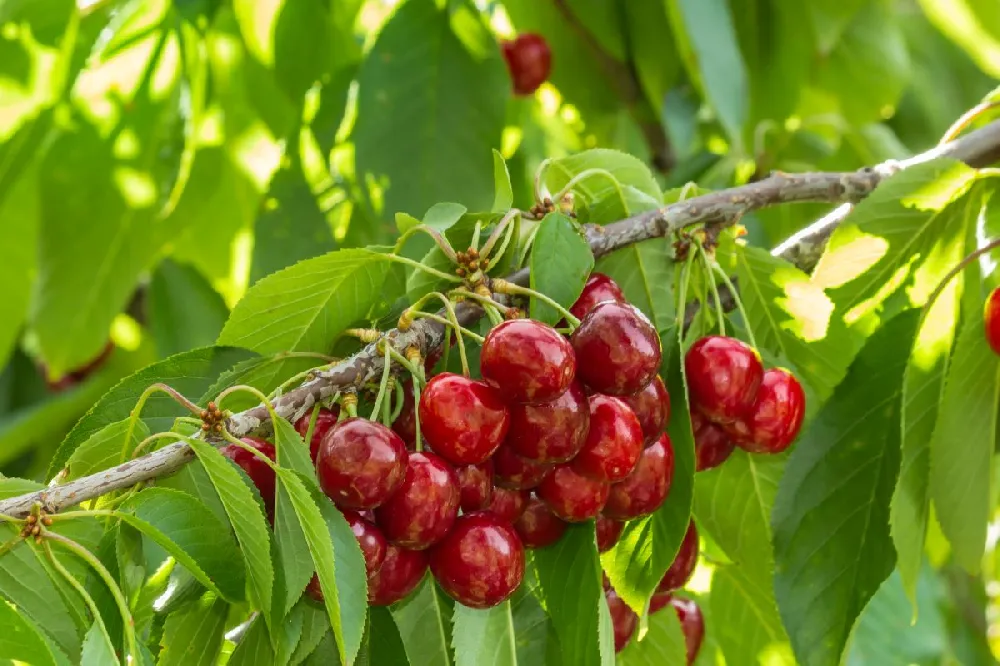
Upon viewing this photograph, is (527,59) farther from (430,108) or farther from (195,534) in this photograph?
(195,534)

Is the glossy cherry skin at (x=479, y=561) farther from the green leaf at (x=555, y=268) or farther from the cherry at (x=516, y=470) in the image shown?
the green leaf at (x=555, y=268)

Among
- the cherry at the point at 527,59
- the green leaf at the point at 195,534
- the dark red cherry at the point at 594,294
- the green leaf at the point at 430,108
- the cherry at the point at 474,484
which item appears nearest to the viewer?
the green leaf at the point at 195,534

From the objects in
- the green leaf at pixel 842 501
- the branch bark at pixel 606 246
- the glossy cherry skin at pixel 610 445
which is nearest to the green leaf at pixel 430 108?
the branch bark at pixel 606 246

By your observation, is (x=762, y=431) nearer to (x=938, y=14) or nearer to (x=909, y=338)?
(x=909, y=338)

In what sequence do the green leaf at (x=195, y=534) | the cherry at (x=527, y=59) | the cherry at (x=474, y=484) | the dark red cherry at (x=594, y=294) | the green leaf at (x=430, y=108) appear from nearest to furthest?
the green leaf at (x=195, y=534) → the cherry at (x=474, y=484) → the dark red cherry at (x=594, y=294) → the green leaf at (x=430, y=108) → the cherry at (x=527, y=59)

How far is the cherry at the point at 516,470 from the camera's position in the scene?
1010 mm

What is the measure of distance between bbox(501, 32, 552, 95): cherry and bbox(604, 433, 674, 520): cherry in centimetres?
154

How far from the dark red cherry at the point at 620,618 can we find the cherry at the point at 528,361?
30cm

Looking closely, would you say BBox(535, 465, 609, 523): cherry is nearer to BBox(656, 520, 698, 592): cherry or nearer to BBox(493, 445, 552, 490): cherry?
BBox(493, 445, 552, 490): cherry

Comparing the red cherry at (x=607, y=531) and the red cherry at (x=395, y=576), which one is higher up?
the red cherry at (x=395, y=576)

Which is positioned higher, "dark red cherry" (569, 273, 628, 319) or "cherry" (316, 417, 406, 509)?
"cherry" (316, 417, 406, 509)

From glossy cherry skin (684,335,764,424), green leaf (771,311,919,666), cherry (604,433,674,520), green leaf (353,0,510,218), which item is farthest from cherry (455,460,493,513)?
green leaf (353,0,510,218)

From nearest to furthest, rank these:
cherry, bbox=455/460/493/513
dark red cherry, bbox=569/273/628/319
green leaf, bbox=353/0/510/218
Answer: cherry, bbox=455/460/493/513 < dark red cherry, bbox=569/273/628/319 < green leaf, bbox=353/0/510/218

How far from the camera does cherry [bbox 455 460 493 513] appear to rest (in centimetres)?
101
